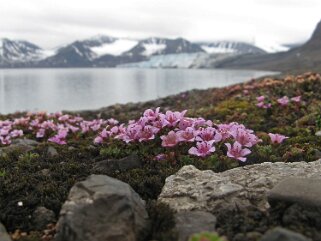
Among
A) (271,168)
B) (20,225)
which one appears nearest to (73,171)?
(20,225)

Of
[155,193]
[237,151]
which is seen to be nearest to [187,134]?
[237,151]

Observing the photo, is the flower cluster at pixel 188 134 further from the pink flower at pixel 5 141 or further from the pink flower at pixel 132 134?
the pink flower at pixel 5 141

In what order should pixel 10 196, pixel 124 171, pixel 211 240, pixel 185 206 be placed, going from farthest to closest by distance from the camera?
pixel 124 171 < pixel 10 196 < pixel 185 206 < pixel 211 240

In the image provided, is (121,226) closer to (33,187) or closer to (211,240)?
(211,240)

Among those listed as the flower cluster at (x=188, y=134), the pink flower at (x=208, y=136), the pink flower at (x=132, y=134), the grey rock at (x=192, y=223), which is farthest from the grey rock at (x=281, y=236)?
the pink flower at (x=132, y=134)

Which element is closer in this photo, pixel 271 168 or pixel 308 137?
pixel 271 168

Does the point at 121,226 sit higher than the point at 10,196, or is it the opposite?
the point at 121,226

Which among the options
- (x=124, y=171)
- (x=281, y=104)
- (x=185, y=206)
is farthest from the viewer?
(x=281, y=104)
